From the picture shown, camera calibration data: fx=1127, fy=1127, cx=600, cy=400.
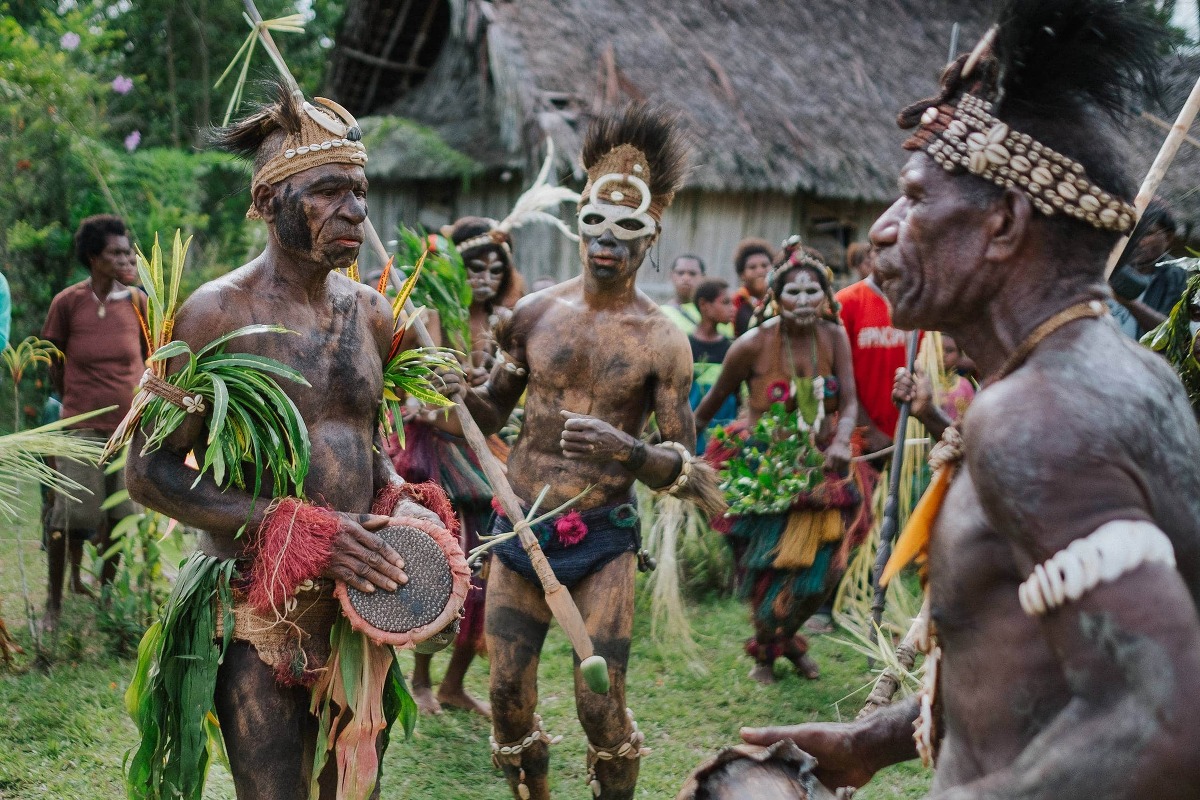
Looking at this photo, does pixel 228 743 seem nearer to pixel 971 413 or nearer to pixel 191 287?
pixel 971 413

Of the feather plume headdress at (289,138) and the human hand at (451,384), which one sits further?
the human hand at (451,384)

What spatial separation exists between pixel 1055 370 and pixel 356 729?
7.33 feet

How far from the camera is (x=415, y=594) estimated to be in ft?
10.1

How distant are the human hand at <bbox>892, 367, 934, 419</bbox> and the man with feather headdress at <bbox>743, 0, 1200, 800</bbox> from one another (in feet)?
→ 9.76

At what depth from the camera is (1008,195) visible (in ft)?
5.73

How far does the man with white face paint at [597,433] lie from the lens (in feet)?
13.7

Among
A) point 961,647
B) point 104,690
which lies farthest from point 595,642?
point 104,690

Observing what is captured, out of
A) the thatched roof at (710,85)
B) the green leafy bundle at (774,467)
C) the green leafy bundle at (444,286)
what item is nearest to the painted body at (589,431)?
the green leafy bundle at (444,286)

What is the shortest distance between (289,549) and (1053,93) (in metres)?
2.10

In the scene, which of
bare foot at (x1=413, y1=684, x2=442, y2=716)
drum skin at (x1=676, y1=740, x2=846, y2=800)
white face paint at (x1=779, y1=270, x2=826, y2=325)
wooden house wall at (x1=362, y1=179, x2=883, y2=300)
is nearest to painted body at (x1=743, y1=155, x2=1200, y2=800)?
drum skin at (x1=676, y1=740, x2=846, y2=800)

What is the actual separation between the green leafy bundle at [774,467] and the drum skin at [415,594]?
352 cm

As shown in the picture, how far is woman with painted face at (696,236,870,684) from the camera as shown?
640 centimetres

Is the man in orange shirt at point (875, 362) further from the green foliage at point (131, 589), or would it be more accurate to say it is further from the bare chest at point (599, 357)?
the green foliage at point (131, 589)

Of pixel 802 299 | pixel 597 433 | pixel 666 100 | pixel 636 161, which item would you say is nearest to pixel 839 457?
pixel 802 299
